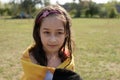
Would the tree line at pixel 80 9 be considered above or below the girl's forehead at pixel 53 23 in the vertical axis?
below

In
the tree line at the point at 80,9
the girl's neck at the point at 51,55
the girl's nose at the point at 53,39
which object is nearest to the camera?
the girl's nose at the point at 53,39

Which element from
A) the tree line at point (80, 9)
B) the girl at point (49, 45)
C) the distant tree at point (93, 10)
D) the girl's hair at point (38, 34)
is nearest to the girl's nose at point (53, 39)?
the girl at point (49, 45)

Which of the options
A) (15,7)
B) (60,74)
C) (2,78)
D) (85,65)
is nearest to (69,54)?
(60,74)

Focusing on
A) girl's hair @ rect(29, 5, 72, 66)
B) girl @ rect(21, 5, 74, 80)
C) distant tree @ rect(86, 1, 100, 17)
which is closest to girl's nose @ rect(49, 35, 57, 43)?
girl @ rect(21, 5, 74, 80)

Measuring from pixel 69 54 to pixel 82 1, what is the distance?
7579 centimetres

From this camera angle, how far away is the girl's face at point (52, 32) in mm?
2344

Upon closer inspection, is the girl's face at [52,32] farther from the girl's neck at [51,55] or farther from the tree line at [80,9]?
the tree line at [80,9]

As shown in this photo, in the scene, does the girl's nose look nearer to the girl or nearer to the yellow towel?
the girl

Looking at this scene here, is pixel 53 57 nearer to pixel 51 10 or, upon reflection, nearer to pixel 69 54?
pixel 69 54

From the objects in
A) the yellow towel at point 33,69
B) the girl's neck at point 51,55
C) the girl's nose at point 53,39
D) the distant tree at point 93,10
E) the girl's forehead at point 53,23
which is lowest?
the distant tree at point 93,10

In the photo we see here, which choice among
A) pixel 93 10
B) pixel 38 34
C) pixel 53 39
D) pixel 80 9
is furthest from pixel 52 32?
pixel 80 9

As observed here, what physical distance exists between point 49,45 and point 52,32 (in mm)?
113

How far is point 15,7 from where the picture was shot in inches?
2913

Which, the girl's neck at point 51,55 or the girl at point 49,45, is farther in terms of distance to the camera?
the girl's neck at point 51,55
